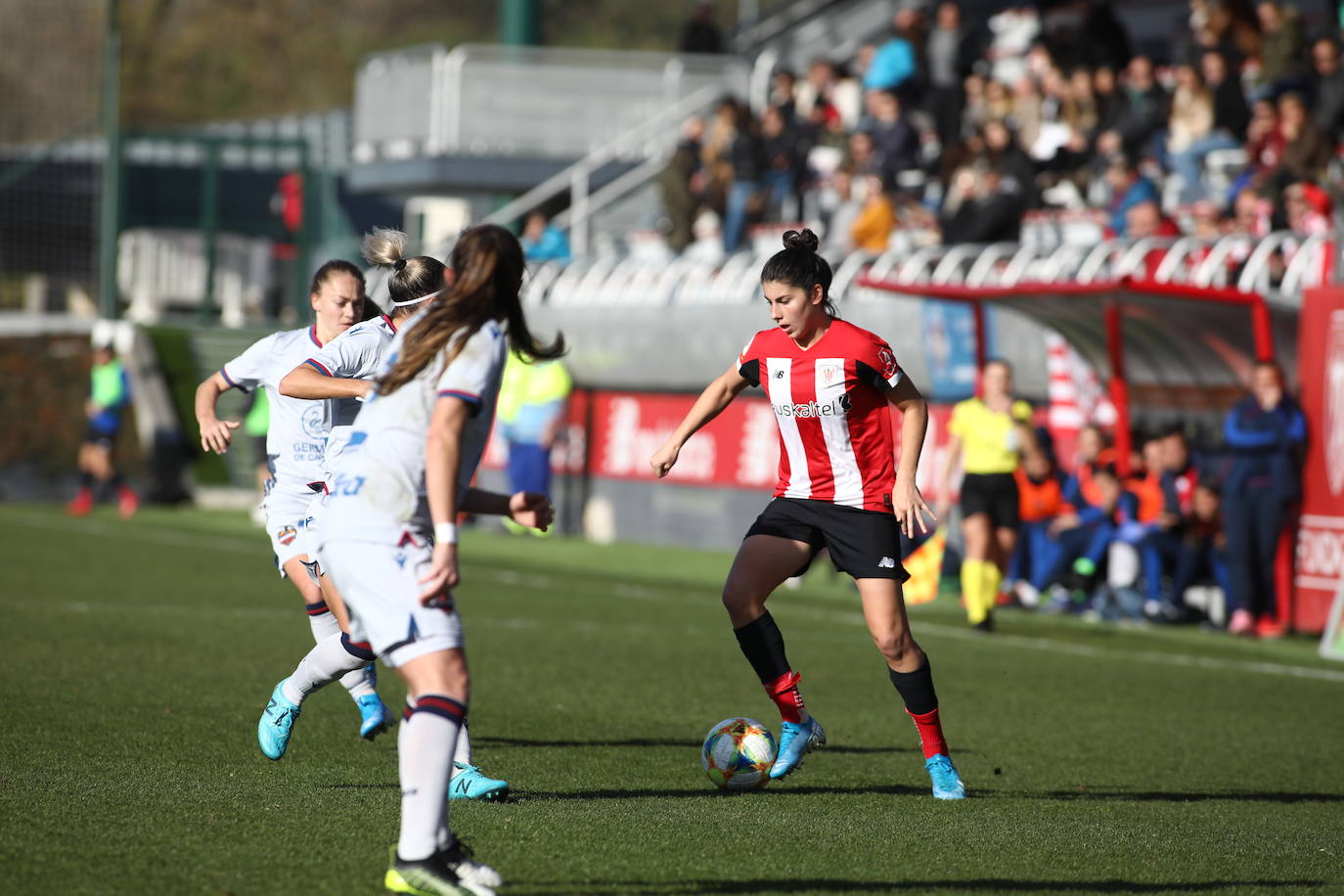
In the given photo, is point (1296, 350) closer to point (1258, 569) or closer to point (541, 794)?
point (1258, 569)

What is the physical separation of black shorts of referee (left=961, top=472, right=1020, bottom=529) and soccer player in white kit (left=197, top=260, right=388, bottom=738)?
6684 mm

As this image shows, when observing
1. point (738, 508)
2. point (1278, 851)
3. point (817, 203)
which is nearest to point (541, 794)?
point (1278, 851)

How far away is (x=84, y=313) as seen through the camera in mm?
31641

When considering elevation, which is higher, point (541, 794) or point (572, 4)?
point (572, 4)

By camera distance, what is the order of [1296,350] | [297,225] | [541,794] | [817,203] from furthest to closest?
[297,225]
[817,203]
[1296,350]
[541,794]

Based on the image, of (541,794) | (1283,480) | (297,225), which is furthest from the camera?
(297,225)

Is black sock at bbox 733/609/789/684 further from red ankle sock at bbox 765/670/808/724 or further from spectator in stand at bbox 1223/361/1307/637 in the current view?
spectator in stand at bbox 1223/361/1307/637

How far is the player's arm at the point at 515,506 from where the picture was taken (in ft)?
16.9

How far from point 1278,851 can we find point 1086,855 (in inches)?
29.0

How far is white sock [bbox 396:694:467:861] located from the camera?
484cm

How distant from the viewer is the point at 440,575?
4.89m

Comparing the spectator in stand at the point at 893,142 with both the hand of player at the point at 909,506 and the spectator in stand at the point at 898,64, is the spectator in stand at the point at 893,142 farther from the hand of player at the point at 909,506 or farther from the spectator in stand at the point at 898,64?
the hand of player at the point at 909,506

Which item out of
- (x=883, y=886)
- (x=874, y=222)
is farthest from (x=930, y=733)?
(x=874, y=222)

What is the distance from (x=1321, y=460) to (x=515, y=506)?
10.1 meters
